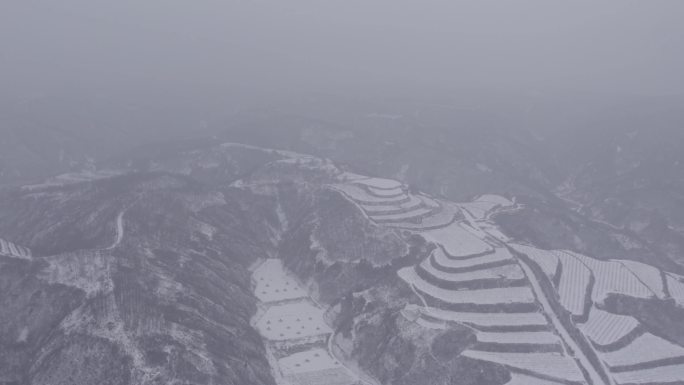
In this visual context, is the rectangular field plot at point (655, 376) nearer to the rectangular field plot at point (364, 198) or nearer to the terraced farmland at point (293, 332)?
the terraced farmland at point (293, 332)

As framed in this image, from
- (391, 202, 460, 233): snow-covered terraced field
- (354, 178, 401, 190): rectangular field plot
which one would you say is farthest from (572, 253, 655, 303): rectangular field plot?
(354, 178, 401, 190): rectangular field plot

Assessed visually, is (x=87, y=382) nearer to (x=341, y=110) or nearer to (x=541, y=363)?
(x=541, y=363)

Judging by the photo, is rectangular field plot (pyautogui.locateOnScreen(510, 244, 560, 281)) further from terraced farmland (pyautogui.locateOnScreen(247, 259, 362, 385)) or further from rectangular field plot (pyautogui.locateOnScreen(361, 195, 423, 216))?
terraced farmland (pyautogui.locateOnScreen(247, 259, 362, 385))

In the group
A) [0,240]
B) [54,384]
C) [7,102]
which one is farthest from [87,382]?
[7,102]

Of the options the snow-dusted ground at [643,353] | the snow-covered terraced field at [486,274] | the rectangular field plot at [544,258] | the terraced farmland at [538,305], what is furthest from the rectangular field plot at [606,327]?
the snow-covered terraced field at [486,274]

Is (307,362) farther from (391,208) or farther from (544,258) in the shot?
(544,258)
